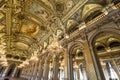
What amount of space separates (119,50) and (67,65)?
550 centimetres

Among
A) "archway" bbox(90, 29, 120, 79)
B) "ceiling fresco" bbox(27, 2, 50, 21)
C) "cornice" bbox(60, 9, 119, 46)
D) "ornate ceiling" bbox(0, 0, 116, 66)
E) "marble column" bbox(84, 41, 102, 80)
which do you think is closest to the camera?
"marble column" bbox(84, 41, 102, 80)

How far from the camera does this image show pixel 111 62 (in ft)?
32.8

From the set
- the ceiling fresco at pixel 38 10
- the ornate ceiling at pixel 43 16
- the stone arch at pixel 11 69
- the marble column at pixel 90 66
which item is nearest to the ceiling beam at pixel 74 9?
the ornate ceiling at pixel 43 16

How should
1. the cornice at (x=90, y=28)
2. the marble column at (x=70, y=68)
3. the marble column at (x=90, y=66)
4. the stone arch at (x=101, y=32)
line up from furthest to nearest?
the marble column at (x=70, y=68)
the cornice at (x=90, y=28)
the stone arch at (x=101, y=32)
the marble column at (x=90, y=66)

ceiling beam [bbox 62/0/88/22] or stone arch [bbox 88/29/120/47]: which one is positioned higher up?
ceiling beam [bbox 62/0/88/22]

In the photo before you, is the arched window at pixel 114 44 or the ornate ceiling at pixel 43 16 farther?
the arched window at pixel 114 44

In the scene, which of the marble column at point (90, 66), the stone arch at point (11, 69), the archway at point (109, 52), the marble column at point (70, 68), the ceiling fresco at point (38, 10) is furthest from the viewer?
the stone arch at point (11, 69)

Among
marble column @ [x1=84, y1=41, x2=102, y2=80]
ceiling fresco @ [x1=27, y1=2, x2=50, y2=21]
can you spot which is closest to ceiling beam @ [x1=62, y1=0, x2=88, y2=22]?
ceiling fresco @ [x1=27, y1=2, x2=50, y2=21]

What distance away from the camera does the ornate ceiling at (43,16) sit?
26.6 ft

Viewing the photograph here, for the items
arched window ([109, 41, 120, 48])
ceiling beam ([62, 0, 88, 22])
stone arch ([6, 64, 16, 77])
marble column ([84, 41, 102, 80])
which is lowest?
marble column ([84, 41, 102, 80])

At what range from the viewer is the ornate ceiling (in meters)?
8.11

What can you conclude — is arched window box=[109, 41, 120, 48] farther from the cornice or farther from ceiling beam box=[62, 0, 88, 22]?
ceiling beam box=[62, 0, 88, 22]

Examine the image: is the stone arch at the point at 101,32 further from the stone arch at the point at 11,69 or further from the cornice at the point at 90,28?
the stone arch at the point at 11,69

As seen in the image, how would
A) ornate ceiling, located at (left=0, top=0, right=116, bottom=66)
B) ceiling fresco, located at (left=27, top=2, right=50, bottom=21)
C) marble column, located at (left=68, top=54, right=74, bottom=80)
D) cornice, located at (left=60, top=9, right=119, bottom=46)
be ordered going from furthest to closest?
1. ceiling fresco, located at (left=27, top=2, right=50, bottom=21)
2. ornate ceiling, located at (left=0, top=0, right=116, bottom=66)
3. marble column, located at (left=68, top=54, right=74, bottom=80)
4. cornice, located at (left=60, top=9, right=119, bottom=46)
